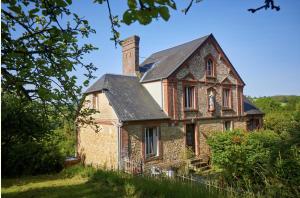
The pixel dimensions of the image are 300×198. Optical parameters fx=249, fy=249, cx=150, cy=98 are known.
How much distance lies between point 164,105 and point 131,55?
5511mm

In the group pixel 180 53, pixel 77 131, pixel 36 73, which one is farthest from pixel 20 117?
pixel 180 53

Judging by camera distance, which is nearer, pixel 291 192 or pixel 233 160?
pixel 291 192

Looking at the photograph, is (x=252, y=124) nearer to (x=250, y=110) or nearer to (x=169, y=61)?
(x=250, y=110)

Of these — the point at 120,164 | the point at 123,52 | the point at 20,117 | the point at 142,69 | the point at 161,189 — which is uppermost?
the point at 123,52

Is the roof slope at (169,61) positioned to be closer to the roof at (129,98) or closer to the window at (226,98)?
the roof at (129,98)

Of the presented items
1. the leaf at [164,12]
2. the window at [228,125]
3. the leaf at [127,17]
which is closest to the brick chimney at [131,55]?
the window at [228,125]

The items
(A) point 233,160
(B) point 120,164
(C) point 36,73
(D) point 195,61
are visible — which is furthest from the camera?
(D) point 195,61

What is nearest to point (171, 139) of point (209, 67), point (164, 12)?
point (209, 67)

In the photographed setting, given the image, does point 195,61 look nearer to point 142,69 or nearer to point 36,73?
point 142,69

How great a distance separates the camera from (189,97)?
1870cm

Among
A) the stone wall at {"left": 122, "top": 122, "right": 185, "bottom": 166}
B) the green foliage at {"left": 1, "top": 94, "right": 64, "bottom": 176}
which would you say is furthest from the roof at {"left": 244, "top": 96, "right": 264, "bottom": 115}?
the green foliage at {"left": 1, "top": 94, "right": 64, "bottom": 176}

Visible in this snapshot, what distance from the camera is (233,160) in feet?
38.7

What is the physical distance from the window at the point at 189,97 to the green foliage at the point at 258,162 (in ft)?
12.1

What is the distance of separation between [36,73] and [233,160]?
973 centimetres
